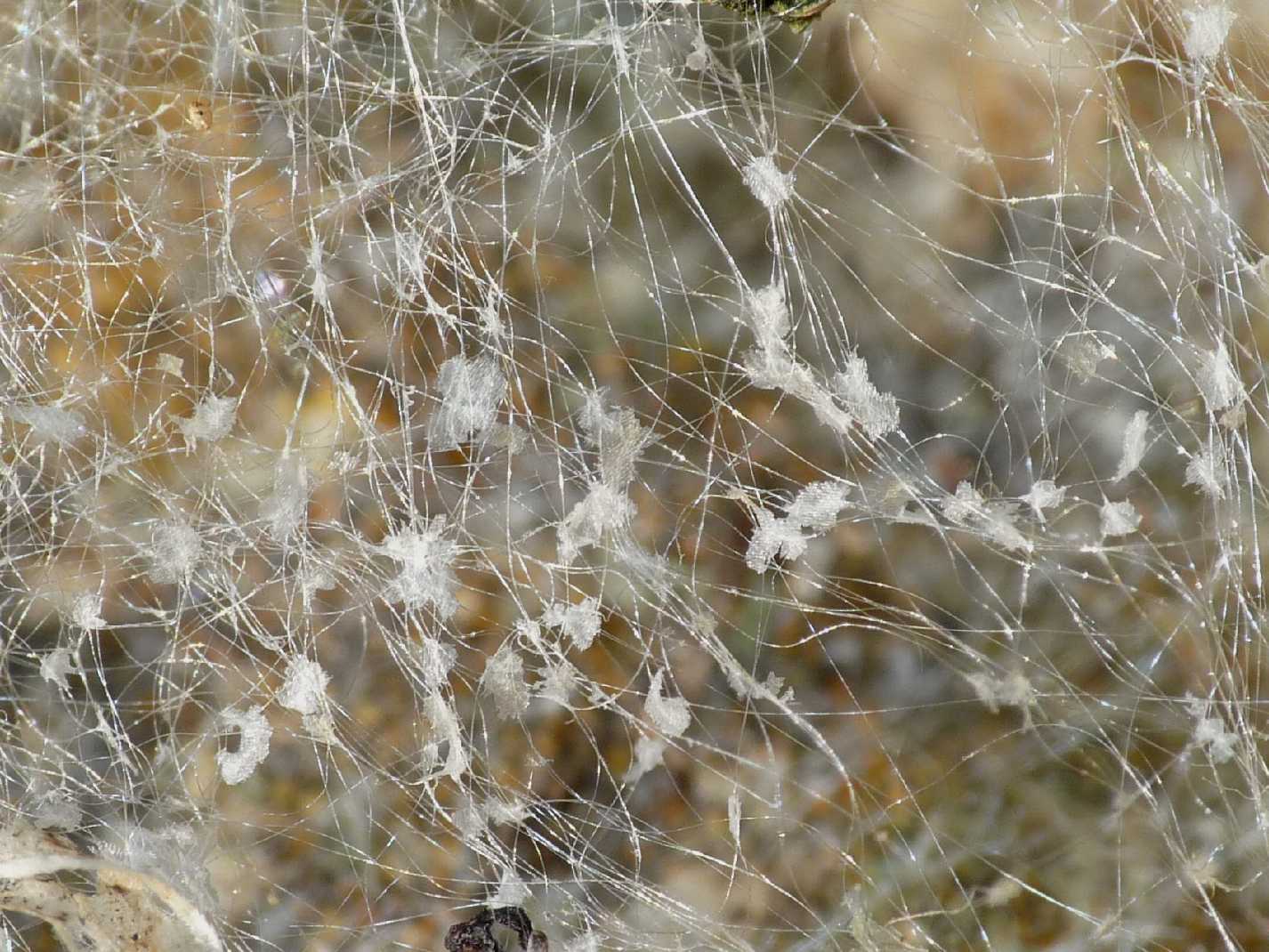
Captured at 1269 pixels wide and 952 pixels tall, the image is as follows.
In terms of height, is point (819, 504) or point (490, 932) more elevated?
point (819, 504)

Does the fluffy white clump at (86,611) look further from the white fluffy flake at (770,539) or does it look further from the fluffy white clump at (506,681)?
the white fluffy flake at (770,539)

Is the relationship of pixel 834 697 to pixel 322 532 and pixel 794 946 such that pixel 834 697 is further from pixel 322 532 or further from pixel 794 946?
pixel 322 532

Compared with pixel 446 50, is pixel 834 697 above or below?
below

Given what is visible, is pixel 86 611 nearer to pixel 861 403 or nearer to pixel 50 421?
pixel 50 421

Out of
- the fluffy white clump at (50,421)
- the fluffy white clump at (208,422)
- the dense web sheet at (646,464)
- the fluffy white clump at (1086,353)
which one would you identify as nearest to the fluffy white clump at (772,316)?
the dense web sheet at (646,464)

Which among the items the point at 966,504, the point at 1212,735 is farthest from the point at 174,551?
the point at 1212,735

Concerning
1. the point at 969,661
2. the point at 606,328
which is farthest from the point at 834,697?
the point at 606,328

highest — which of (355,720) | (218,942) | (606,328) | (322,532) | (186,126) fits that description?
(186,126)
